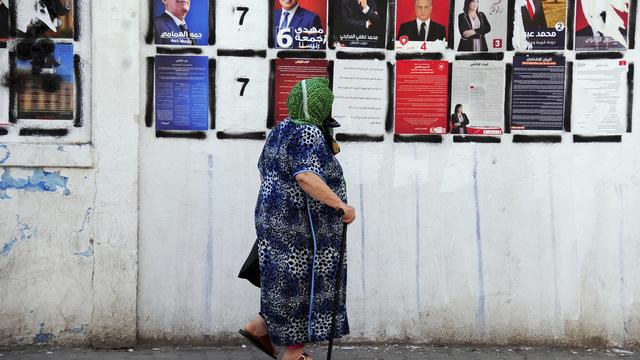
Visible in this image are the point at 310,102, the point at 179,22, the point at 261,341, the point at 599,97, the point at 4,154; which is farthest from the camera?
the point at 599,97

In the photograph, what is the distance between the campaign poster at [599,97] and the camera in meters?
6.01

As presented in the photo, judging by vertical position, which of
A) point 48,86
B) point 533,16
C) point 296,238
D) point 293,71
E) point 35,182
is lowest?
point 296,238

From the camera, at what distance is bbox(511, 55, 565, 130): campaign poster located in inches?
237

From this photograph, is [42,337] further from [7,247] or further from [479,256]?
[479,256]

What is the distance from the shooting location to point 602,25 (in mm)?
6004

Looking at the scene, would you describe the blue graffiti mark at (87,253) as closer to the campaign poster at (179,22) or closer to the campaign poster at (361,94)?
the campaign poster at (179,22)

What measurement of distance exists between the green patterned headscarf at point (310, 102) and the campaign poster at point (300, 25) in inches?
41.0

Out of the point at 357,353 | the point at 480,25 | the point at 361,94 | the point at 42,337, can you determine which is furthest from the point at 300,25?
the point at 42,337

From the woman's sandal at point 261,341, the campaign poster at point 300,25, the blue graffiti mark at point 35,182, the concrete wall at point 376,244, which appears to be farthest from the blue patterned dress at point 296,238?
the blue graffiti mark at point 35,182

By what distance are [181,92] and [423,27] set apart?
62.7 inches

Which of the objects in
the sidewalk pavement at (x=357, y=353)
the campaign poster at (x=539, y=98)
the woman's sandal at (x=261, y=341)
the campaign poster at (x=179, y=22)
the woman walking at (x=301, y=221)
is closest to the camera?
the woman walking at (x=301, y=221)

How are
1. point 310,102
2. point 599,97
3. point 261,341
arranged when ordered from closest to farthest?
point 310,102 < point 261,341 < point 599,97

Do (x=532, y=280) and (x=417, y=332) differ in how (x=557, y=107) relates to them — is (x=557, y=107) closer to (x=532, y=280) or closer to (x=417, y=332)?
(x=532, y=280)

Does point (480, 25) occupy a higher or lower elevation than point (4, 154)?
higher
